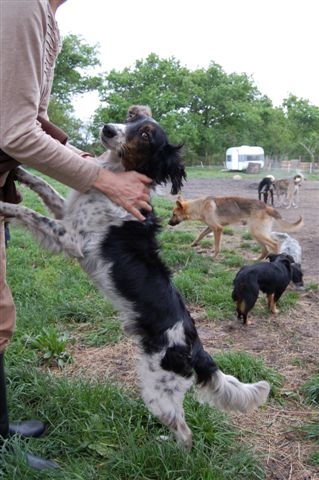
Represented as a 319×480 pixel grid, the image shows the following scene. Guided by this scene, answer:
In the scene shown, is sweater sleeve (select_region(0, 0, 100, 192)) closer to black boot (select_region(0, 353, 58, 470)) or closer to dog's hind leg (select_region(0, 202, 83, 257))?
dog's hind leg (select_region(0, 202, 83, 257))

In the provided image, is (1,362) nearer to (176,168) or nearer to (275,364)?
(176,168)

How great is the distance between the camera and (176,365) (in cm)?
262

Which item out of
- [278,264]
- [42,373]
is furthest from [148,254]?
[278,264]

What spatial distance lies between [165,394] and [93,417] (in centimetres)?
53

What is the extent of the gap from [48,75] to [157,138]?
746 mm

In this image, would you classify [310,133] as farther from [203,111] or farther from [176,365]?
[176,365]

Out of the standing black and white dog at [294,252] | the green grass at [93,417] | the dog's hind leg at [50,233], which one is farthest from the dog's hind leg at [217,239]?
the dog's hind leg at [50,233]

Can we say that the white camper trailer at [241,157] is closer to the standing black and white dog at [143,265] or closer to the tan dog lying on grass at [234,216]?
the tan dog lying on grass at [234,216]

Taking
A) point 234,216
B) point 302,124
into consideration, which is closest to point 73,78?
point 302,124

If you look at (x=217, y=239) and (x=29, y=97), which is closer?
(x=29, y=97)

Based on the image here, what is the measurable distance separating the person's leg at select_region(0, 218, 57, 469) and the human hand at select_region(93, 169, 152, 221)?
623mm

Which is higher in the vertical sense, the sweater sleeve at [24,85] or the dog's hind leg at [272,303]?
the sweater sleeve at [24,85]

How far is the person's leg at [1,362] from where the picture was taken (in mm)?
2417

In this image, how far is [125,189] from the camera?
232cm
